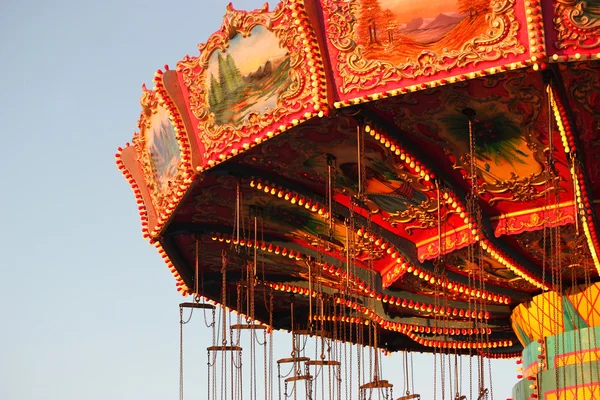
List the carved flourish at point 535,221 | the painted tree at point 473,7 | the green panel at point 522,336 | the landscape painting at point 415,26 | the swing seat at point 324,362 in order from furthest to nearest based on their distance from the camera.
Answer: the green panel at point 522,336, the swing seat at point 324,362, the carved flourish at point 535,221, the landscape painting at point 415,26, the painted tree at point 473,7

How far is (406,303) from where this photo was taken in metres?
21.6

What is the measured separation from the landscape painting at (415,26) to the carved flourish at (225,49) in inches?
36.5

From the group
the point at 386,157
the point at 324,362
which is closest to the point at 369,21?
the point at 386,157

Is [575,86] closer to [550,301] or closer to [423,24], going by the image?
[423,24]

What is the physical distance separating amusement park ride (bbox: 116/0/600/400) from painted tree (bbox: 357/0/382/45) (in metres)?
0.02

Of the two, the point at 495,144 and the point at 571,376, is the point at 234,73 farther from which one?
the point at 571,376

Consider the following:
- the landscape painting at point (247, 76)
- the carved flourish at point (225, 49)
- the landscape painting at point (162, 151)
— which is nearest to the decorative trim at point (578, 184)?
the carved flourish at point (225, 49)

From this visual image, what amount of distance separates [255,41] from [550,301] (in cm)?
753

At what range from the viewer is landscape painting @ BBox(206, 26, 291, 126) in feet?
53.4

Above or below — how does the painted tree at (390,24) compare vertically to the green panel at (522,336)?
above

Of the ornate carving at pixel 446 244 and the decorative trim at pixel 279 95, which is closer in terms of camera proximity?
the decorative trim at pixel 279 95

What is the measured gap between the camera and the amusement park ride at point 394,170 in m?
14.8

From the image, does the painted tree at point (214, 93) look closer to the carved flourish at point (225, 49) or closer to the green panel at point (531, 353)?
the carved flourish at point (225, 49)

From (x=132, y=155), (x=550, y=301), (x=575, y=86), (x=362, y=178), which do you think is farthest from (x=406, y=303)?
(x=575, y=86)
